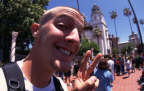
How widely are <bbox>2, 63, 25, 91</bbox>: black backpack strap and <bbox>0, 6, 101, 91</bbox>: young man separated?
3 cm

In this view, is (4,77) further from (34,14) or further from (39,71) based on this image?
(34,14)

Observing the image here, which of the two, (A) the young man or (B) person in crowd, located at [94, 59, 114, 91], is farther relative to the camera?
(B) person in crowd, located at [94, 59, 114, 91]

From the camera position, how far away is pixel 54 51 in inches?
37.4

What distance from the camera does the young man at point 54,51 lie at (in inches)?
37.4

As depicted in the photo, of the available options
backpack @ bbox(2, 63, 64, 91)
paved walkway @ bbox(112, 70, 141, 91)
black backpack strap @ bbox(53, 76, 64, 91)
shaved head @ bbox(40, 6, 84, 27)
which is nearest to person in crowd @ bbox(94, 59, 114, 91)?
Result: black backpack strap @ bbox(53, 76, 64, 91)

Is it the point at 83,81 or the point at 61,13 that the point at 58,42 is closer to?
the point at 61,13

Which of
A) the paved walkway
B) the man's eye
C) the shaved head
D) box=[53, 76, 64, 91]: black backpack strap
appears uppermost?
the shaved head

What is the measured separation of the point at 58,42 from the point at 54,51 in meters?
0.07

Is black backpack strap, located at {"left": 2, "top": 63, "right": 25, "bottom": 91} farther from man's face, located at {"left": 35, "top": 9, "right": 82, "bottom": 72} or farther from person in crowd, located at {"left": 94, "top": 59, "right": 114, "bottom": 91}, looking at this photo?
person in crowd, located at {"left": 94, "top": 59, "right": 114, "bottom": 91}

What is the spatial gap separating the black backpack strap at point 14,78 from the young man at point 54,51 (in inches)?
1.1

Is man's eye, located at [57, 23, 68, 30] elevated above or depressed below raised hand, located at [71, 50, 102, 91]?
above

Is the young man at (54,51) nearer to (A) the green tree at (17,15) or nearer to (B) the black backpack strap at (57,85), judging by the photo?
(B) the black backpack strap at (57,85)

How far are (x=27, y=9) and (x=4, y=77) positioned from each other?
45.0ft

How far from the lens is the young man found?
951mm
